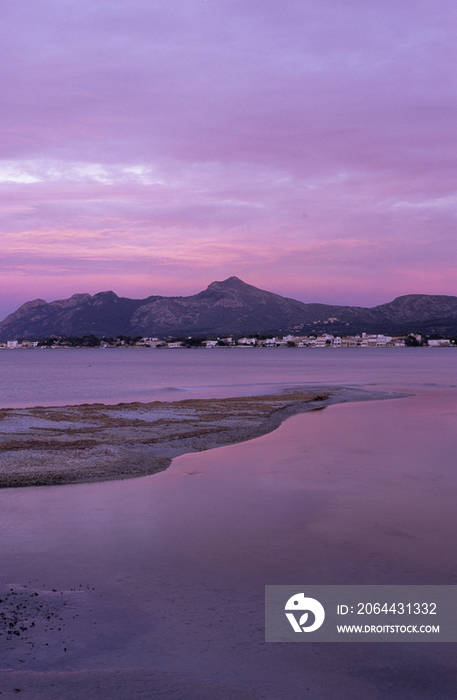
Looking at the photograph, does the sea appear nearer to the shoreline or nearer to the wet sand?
the wet sand

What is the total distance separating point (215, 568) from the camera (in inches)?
425

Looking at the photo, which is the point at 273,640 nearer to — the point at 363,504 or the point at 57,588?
the point at 57,588

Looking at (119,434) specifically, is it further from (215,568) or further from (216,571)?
(216,571)

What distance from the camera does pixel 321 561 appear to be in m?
11.1

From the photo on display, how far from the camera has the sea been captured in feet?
23.1

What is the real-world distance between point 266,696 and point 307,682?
0.68 m

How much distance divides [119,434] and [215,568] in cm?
1699

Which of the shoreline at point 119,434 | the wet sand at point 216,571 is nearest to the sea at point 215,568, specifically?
the wet sand at point 216,571

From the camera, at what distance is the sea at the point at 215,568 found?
23.1ft

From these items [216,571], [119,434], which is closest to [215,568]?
[216,571]

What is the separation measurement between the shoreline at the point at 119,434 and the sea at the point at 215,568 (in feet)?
3.92

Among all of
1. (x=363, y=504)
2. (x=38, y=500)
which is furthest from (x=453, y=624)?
(x=38, y=500)

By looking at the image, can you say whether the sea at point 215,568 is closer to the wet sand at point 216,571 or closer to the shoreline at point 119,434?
the wet sand at point 216,571

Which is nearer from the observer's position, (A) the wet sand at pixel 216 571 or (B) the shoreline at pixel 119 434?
(A) the wet sand at pixel 216 571
